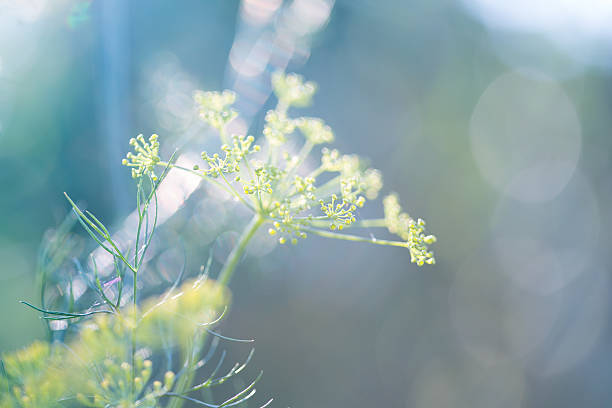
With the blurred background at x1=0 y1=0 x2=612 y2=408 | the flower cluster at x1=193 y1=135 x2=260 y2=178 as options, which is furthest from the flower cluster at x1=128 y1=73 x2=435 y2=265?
the blurred background at x1=0 y1=0 x2=612 y2=408

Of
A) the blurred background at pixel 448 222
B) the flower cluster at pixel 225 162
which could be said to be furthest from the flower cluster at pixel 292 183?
the blurred background at pixel 448 222

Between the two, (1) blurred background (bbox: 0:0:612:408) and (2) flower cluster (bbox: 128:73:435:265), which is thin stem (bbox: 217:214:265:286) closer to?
(2) flower cluster (bbox: 128:73:435:265)

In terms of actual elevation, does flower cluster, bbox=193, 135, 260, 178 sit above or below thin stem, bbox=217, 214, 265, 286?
above

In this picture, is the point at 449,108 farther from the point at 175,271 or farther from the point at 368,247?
the point at 175,271

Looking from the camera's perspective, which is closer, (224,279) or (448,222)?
(224,279)

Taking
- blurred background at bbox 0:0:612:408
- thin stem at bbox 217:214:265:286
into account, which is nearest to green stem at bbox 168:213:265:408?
thin stem at bbox 217:214:265:286

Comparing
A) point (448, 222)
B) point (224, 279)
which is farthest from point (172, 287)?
point (448, 222)

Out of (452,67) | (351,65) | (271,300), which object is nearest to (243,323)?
(271,300)

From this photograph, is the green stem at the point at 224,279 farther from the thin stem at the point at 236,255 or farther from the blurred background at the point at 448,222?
the blurred background at the point at 448,222

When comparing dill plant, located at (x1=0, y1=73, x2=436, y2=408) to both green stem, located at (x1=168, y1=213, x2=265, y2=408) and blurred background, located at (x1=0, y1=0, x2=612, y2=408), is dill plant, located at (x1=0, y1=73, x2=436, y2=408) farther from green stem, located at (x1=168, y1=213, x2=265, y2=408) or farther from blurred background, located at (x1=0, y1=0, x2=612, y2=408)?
blurred background, located at (x1=0, y1=0, x2=612, y2=408)

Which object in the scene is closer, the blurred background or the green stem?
the green stem

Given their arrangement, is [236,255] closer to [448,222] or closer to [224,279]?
[224,279]
